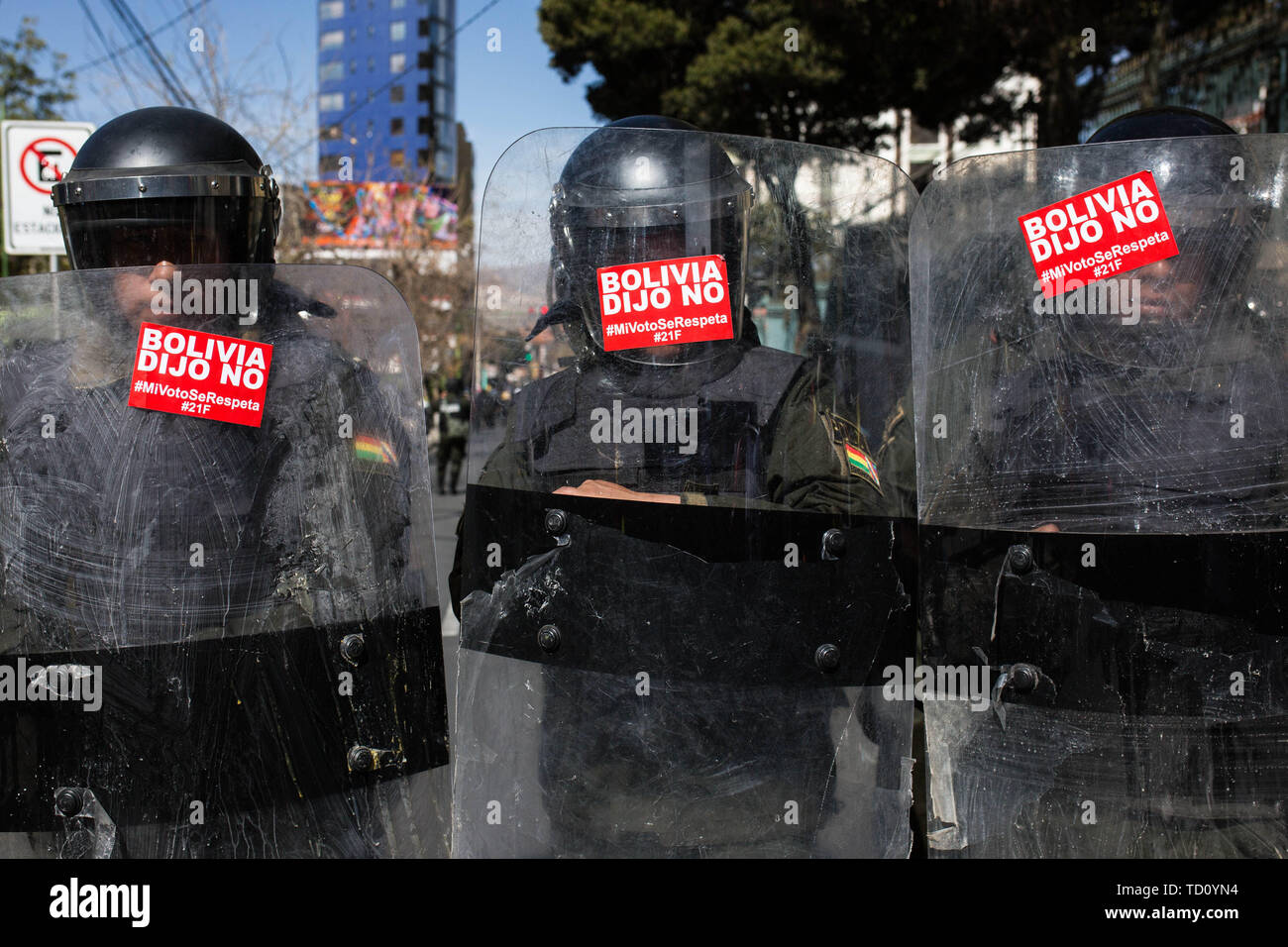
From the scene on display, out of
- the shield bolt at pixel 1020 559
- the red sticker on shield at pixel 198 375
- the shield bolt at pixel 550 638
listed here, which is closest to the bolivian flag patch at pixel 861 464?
the shield bolt at pixel 1020 559

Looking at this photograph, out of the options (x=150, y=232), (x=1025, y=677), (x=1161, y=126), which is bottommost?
(x=1025, y=677)

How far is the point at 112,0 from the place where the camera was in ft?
35.3

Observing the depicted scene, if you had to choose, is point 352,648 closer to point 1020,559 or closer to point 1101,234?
point 1020,559

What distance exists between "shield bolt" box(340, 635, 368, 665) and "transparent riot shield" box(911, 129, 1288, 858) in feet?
3.47

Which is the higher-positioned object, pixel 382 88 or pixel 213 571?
pixel 382 88

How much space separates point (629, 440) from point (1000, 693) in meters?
0.81

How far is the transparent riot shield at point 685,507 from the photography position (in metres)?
1.92

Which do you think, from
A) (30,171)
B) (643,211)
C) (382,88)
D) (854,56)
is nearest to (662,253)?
(643,211)

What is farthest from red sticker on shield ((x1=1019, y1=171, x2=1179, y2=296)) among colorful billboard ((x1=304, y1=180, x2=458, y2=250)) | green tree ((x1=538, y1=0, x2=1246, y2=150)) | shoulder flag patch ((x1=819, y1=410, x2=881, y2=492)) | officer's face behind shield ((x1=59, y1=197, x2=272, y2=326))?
colorful billboard ((x1=304, y1=180, x2=458, y2=250))

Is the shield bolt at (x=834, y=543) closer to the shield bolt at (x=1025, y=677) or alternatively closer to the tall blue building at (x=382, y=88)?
the shield bolt at (x=1025, y=677)

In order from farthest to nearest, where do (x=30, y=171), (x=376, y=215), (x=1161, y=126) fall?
(x=376, y=215) < (x=30, y=171) < (x=1161, y=126)

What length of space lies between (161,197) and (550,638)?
4.25 feet

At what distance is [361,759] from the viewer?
6.66ft
